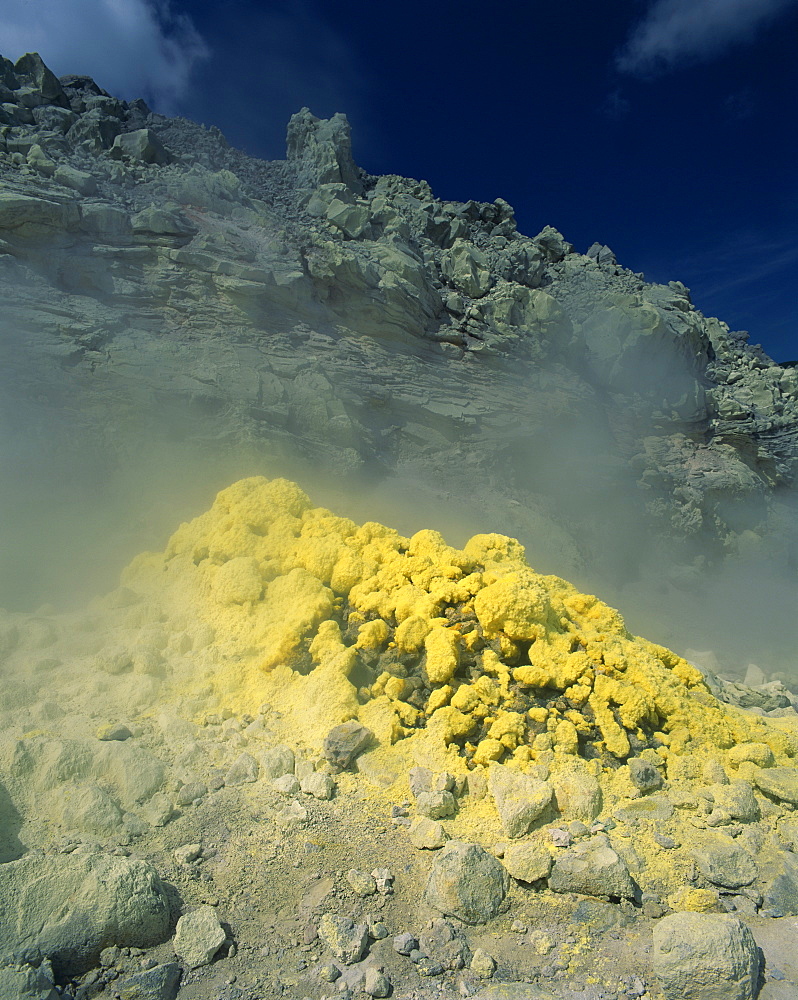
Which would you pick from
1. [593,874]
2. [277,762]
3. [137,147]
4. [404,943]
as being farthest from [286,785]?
[137,147]

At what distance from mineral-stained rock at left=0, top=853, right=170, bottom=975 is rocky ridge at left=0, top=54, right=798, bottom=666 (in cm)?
650

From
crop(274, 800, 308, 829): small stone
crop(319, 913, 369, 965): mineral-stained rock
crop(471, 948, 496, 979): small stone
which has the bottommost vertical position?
crop(319, 913, 369, 965): mineral-stained rock

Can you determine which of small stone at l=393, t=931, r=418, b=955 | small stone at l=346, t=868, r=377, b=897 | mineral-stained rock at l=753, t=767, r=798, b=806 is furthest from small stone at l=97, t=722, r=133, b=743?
mineral-stained rock at l=753, t=767, r=798, b=806

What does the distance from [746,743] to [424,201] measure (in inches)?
622

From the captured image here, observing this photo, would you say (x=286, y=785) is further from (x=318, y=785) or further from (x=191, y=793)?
(x=191, y=793)

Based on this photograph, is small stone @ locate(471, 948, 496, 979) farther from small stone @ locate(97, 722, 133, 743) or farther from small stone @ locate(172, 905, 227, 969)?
small stone @ locate(97, 722, 133, 743)

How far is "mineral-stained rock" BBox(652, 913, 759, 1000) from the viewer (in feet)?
5.81

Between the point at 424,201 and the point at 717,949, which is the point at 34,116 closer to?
the point at 424,201

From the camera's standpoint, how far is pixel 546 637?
3.20 meters

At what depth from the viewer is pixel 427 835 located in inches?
95.6

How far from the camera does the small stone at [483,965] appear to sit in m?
1.87

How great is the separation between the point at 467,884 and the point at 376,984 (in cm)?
49

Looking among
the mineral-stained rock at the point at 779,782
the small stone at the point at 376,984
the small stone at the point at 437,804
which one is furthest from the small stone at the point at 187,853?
the mineral-stained rock at the point at 779,782

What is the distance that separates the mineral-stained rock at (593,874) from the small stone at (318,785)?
102 cm
